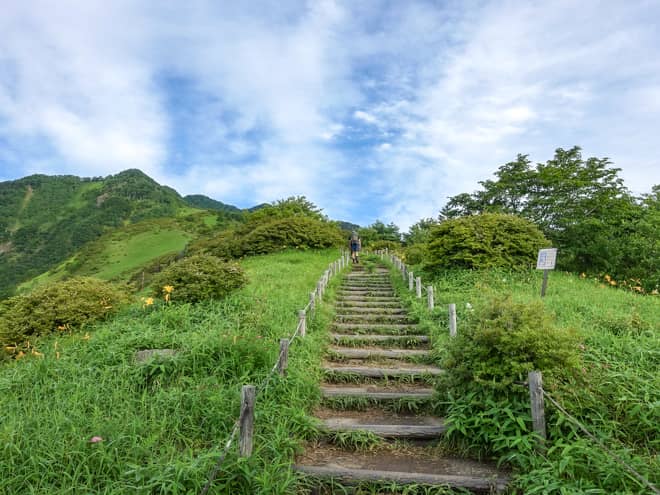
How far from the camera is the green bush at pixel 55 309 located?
671 cm

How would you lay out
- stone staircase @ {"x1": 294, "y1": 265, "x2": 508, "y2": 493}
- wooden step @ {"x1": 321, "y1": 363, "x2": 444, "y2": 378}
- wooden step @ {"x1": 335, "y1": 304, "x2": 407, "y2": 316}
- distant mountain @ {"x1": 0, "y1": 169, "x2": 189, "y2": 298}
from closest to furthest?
stone staircase @ {"x1": 294, "y1": 265, "x2": 508, "y2": 493} < wooden step @ {"x1": 321, "y1": 363, "x2": 444, "y2": 378} < wooden step @ {"x1": 335, "y1": 304, "x2": 407, "y2": 316} < distant mountain @ {"x1": 0, "y1": 169, "x2": 189, "y2": 298}

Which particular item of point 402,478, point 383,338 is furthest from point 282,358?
point 383,338

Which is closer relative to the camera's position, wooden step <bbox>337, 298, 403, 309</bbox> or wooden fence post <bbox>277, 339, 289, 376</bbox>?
wooden fence post <bbox>277, 339, 289, 376</bbox>

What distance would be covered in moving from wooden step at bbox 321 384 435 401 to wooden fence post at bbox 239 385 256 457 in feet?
6.14

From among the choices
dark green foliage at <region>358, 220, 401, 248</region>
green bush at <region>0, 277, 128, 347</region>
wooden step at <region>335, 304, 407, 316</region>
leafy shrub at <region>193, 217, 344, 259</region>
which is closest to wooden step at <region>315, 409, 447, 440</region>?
wooden step at <region>335, 304, 407, 316</region>

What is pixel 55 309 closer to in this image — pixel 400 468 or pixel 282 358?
pixel 282 358

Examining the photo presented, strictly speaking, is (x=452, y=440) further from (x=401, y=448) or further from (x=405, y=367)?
(x=405, y=367)

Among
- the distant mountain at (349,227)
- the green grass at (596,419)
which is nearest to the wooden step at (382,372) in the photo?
the green grass at (596,419)

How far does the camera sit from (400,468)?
3641mm

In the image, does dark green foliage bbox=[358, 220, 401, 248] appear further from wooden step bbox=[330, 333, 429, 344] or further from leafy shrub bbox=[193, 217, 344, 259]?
wooden step bbox=[330, 333, 429, 344]

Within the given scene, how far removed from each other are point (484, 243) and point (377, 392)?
334 inches

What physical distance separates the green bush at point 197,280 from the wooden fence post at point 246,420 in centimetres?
478

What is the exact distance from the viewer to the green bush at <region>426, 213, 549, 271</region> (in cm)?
1170

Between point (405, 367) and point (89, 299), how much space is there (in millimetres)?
6470
